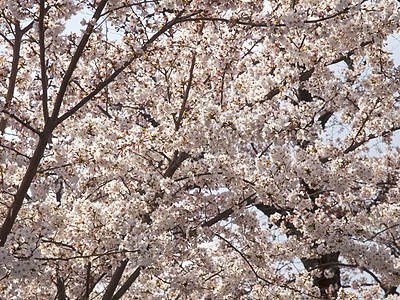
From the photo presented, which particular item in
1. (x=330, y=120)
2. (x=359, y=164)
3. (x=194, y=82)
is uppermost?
(x=330, y=120)

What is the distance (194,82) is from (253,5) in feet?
7.03

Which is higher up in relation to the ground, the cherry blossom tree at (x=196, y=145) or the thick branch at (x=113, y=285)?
the cherry blossom tree at (x=196, y=145)

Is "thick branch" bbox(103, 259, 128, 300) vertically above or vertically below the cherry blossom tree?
below

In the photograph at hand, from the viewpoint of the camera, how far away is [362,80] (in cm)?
825

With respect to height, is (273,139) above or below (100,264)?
above

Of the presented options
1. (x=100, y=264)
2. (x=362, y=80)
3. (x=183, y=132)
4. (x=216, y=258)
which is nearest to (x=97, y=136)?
(x=183, y=132)

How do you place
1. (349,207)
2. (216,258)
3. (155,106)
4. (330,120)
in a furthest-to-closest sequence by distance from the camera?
(330,120) < (216,258) < (349,207) < (155,106)

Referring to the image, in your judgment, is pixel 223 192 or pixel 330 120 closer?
pixel 223 192

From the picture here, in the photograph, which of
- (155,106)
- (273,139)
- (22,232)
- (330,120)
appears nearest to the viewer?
(22,232)

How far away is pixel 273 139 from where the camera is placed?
23.1 feet

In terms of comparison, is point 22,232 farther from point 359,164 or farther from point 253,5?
point 359,164

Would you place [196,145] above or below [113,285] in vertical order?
above

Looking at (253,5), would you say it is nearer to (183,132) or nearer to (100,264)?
(183,132)

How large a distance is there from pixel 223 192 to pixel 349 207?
12.2ft
